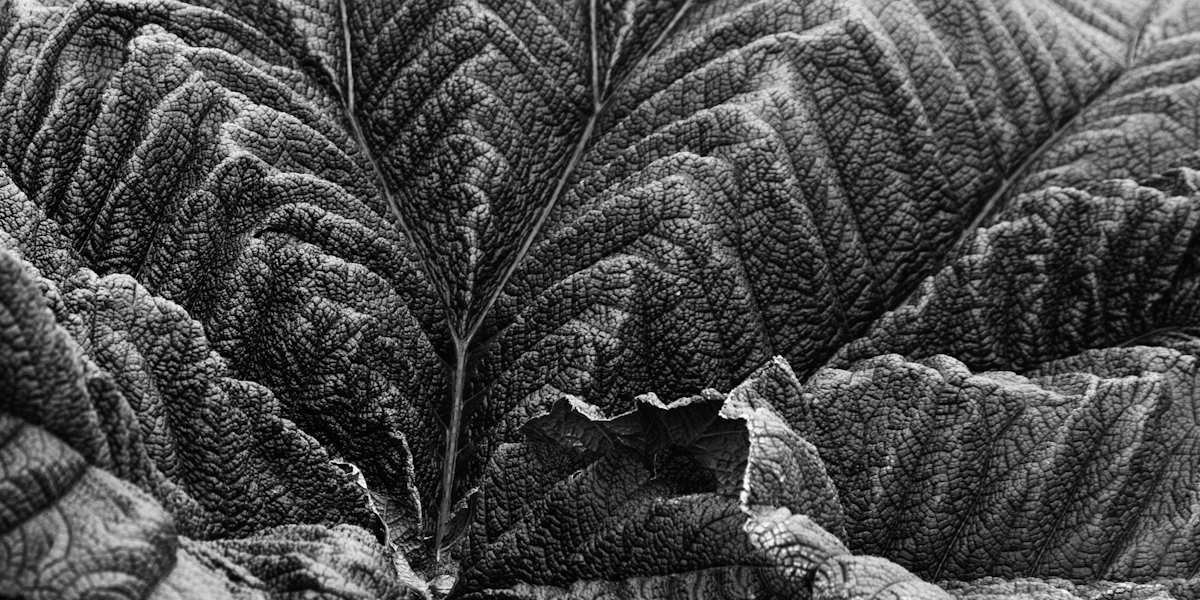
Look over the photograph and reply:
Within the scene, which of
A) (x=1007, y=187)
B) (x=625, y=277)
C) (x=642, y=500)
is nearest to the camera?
(x=642, y=500)

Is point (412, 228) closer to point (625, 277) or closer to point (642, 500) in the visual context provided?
point (625, 277)

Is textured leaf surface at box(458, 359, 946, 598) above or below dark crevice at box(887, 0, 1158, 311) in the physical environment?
below

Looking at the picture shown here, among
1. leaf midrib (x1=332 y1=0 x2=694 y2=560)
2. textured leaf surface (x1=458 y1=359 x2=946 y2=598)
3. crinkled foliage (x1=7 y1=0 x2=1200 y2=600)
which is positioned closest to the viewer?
textured leaf surface (x1=458 y1=359 x2=946 y2=598)

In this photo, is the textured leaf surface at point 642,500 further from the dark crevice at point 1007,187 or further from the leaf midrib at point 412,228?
the dark crevice at point 1007,187

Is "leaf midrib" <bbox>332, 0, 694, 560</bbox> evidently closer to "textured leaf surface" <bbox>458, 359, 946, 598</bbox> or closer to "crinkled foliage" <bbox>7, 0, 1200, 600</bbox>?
"crinkled foliage" <bbox>7, 0, 1200, 600</bbox>

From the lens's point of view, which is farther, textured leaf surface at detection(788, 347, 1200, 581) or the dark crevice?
the dark crevice

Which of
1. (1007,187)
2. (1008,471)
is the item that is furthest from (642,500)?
(1007,187)

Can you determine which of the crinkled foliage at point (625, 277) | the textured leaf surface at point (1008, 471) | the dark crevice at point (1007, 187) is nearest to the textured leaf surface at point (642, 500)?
the crinkled foliage at point (625, 277)

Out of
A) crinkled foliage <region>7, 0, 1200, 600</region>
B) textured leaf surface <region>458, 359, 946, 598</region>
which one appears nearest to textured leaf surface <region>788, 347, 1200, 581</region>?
crinkled foliage <region>7, 0, 1200, 600</region>

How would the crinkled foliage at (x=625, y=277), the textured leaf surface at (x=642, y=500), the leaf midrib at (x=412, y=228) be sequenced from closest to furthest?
the textured leaf surface at (x=642, y=500), the crinkled foliage at (x=625, y=277), the leaf midrib at (x=412, y=228)
